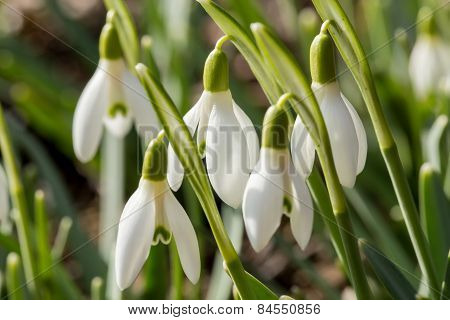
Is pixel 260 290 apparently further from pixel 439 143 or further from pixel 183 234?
pixel 439 143

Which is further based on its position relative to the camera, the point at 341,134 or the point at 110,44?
the point at 110,44

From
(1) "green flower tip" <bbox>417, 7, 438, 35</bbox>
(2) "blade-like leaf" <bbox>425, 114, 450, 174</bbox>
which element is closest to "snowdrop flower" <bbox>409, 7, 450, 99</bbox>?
(1) "green flower tip" <bbox>417, 7, 438, 35</bbox>

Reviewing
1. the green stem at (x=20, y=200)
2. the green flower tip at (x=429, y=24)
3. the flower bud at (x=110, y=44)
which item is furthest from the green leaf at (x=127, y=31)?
the green flower tip at (x=429, y=24)

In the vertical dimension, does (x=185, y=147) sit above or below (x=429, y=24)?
below

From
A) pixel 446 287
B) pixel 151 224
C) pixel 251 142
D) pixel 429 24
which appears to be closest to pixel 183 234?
pixel 151 224

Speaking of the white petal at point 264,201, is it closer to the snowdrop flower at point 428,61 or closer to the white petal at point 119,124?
the white petal at point 119,124

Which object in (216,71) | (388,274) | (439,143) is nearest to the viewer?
(216,71)
